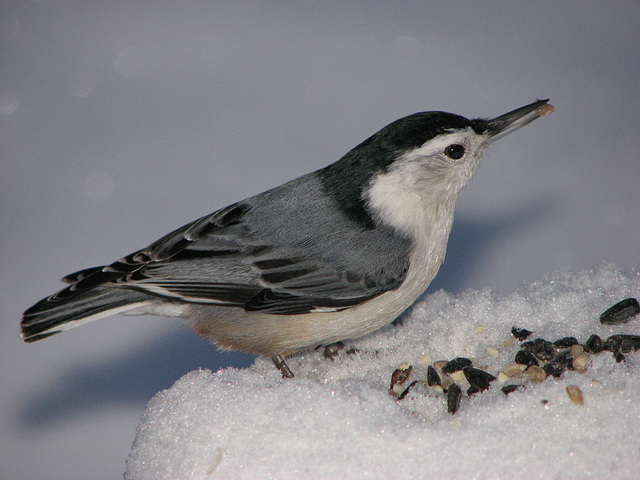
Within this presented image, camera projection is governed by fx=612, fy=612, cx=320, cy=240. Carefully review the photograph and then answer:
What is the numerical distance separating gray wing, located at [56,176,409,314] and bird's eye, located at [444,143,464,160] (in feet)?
1.15

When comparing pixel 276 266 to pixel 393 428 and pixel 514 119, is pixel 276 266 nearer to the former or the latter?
pixel 393 428

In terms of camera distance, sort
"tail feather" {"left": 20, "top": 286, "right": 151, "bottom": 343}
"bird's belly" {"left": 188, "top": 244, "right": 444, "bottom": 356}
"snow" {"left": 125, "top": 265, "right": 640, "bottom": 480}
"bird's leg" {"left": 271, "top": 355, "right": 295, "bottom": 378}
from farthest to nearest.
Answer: "bird's leg" {"left": 271, "top": 355, "right": 295, "bottom": 378} → "bird's belly" {"left": 188, "top": 244, "right": 444, "bottom": 356} → "tail feather" {"left": 20, "top": 286, "right": 151, "bottom": 343} → "snow" {"left": 125, "top": 265, "right": 640, "bottom": 480}

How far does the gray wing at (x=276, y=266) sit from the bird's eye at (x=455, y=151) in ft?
1.15

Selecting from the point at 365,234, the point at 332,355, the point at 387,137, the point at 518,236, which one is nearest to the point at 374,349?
the point at 332,355

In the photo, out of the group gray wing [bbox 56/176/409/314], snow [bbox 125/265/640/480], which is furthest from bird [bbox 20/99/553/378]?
snow [bbox 125/265/640/480]

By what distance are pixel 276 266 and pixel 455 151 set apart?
771 millimetres

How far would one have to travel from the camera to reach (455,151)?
2.23 m

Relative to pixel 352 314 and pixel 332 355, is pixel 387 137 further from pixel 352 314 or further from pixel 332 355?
pixel 332 355

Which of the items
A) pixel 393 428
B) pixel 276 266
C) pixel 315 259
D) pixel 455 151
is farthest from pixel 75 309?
pixel 455 151

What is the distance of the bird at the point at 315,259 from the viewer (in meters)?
2.12

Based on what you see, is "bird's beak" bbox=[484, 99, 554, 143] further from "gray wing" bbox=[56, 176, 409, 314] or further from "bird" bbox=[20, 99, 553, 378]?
"gray wing" bbox=[56, 176, 409, 314]

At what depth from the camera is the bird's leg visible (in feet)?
7.57

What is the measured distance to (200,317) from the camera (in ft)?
7.41

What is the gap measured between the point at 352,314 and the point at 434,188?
1.80ft
